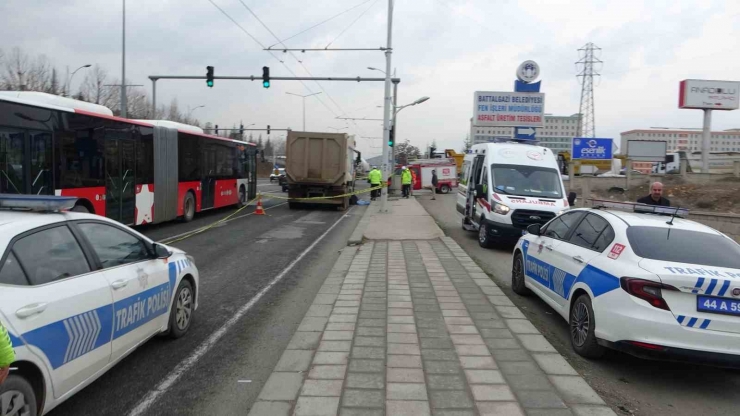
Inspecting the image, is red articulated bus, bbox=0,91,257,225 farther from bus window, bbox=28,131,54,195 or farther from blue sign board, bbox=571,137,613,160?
blue sign board, bbox=571,137,613,160

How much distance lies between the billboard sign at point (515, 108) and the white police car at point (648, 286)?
51.1 feet

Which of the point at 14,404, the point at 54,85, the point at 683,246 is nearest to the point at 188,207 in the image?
the point at 14,404

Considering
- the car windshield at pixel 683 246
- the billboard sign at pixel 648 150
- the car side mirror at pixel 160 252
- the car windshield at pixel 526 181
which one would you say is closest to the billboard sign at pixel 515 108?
the car windshield at pixel 526 181

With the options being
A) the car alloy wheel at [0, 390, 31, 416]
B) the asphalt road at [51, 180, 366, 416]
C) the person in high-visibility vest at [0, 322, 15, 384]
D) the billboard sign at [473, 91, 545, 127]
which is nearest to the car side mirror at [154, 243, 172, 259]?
the asphalt road at [51, 180, 366, 416]

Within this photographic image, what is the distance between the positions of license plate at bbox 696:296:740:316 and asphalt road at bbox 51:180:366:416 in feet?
12.3

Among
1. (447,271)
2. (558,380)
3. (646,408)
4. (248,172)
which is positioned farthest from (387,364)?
(248,172)

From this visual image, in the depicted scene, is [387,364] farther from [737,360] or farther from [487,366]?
[737,360]

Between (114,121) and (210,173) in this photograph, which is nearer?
(114,121)

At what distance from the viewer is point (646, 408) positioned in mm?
4133

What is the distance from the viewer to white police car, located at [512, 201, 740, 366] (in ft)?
14.2

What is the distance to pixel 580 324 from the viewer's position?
525 centimetres

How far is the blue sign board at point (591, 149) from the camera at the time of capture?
140 ft

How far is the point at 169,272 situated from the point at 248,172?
61.1 ft

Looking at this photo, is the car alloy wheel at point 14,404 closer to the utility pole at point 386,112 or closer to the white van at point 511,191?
the white van at point 511,191
